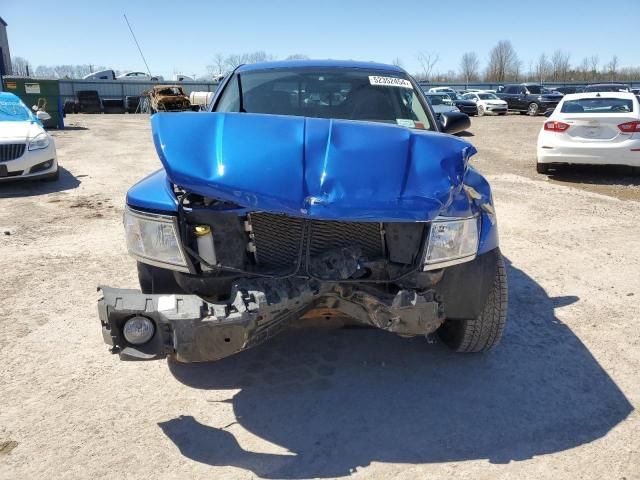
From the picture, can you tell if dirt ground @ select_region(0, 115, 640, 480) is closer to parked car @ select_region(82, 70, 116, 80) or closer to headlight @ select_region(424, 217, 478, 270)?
headlight @ select_region(424, 217, 478, 270)

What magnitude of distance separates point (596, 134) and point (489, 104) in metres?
19.2

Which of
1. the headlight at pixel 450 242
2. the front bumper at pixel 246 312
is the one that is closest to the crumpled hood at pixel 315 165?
the headlight at pixel 450 242

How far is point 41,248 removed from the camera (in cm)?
532

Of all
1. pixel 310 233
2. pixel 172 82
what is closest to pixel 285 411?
pixel 310 233

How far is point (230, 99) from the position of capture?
3906 mm

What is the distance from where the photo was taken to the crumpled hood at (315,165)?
217 cm

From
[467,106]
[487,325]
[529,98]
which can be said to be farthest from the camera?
[529,98]

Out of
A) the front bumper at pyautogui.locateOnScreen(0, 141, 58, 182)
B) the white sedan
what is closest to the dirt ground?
the front bumper at pyautogui.locateOnScreen(0, 141, 58, 182)

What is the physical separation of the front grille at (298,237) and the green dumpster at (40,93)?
19362mm

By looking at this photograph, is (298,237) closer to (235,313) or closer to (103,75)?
(235,313)

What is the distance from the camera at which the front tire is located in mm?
2992

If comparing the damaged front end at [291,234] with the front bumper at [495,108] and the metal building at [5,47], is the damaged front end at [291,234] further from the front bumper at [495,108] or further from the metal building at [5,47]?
the metal building at [5,47]

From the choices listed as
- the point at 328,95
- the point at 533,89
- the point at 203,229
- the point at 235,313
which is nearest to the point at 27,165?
the point at 328,95

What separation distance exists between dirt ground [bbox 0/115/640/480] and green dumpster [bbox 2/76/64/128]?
16.6 meters
